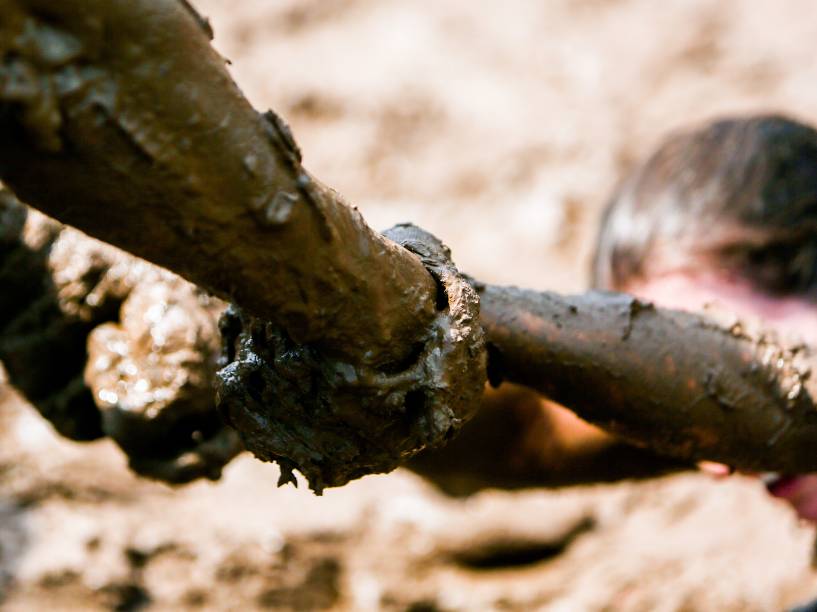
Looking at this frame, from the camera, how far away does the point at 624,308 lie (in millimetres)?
970

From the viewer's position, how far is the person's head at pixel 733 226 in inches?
59.6

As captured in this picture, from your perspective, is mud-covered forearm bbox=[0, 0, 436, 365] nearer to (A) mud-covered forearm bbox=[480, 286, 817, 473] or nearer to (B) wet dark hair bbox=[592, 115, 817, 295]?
(A) mud-covered forearm bbox=[480, 286, 817, 473]

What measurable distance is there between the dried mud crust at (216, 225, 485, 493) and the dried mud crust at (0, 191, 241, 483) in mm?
285

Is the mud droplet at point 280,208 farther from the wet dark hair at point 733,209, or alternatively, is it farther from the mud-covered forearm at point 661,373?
the wet dark hair at point 733,209

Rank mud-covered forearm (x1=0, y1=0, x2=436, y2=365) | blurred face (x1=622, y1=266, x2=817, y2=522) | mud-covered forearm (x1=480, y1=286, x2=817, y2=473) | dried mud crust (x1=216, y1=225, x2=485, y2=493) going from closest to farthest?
mud-covered forearm (x1=0, y1=0, x2=436, y2=365) < dried mud crust (x1=216, y1=225, x2=485, y2=493) < mud-covered forearm (x1=480, y1=286, x2=817, y2=473) < blurred face (x1=622, y1=266, x2=817, y2=522)

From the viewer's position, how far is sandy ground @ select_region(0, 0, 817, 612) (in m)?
1.89


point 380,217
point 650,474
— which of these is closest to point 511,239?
point 380,217

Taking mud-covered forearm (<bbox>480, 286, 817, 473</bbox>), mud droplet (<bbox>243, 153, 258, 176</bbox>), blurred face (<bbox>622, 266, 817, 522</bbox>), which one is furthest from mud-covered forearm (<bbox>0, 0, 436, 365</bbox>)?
blurred face (<bbox>622, 266, 817, 522</bbox>)

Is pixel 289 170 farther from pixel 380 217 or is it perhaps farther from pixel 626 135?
pixel 626 135

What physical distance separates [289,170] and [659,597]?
1.73 meters

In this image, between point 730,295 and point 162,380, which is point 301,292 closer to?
point 162,380

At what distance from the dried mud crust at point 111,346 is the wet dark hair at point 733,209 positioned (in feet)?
2.64

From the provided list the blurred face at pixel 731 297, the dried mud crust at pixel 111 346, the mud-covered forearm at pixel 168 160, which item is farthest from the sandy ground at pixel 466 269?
the mud-covered forearm at pixel 168 160

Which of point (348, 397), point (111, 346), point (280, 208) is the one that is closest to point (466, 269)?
A: point (111, 346)
